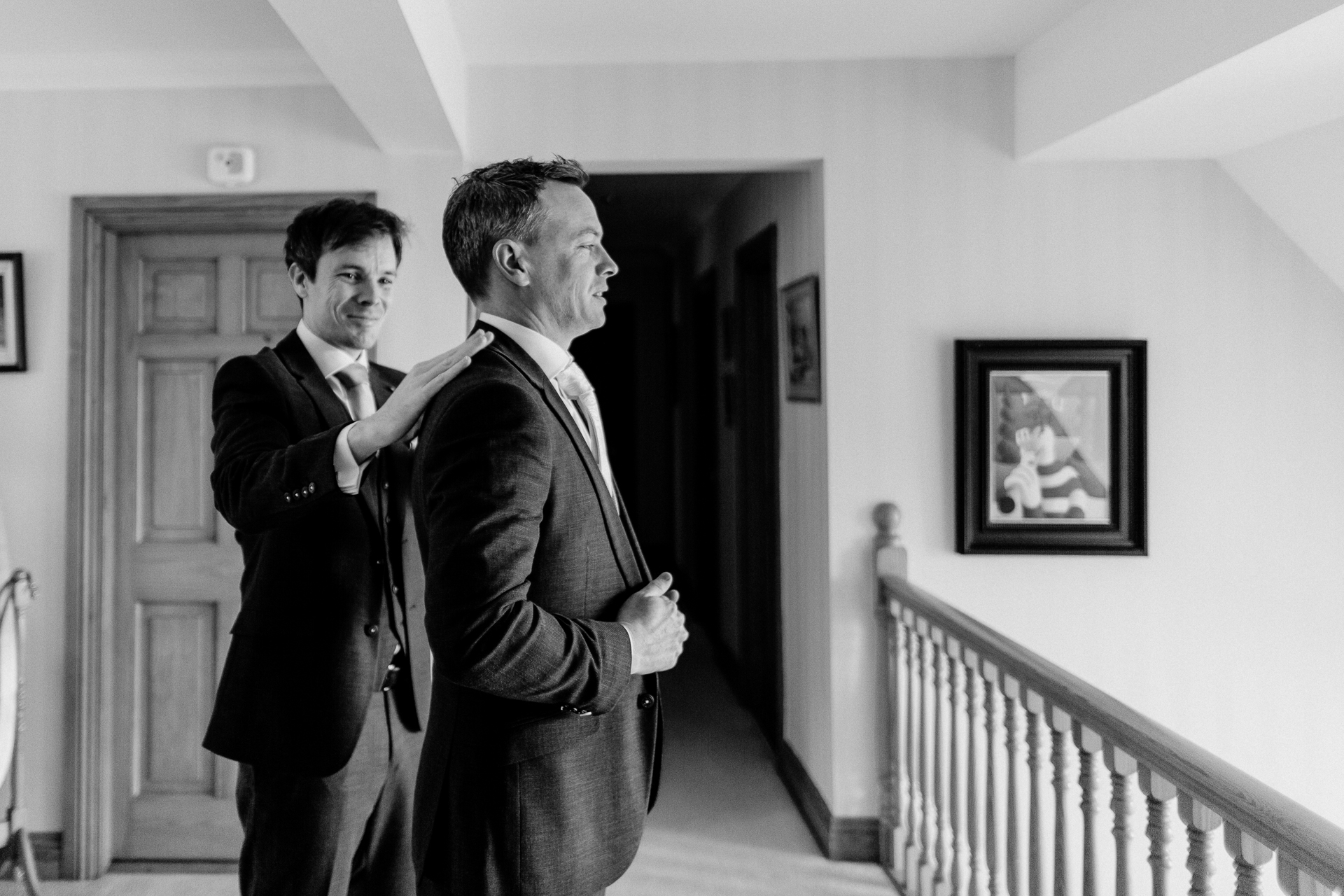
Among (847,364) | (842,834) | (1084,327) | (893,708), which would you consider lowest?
(842,834)

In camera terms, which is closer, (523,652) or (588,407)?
(523,652)

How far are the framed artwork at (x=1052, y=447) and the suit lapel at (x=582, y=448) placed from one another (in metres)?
2.01

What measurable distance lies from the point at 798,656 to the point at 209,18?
269cm

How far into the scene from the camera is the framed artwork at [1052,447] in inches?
120

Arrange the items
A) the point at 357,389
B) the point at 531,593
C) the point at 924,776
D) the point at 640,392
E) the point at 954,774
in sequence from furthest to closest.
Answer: the point at 640,392 → the point at 924,776 → the point at 954,774 → the point at 357,389 → the point at 531,593

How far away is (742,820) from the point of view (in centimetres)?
346

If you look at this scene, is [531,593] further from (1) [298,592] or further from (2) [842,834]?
(2) [842,834]

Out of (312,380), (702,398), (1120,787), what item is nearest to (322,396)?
(312,380)

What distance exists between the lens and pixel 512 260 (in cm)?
127

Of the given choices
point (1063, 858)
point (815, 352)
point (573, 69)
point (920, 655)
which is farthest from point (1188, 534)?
point (573, 69)

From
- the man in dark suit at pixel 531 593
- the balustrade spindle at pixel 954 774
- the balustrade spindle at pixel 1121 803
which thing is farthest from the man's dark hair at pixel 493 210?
the balustrade spindle at pixel 954 774

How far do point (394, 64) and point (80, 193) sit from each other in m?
1.43

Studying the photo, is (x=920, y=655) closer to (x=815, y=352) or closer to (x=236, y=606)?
(x=815, y=352)

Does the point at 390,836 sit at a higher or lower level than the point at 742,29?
lower
